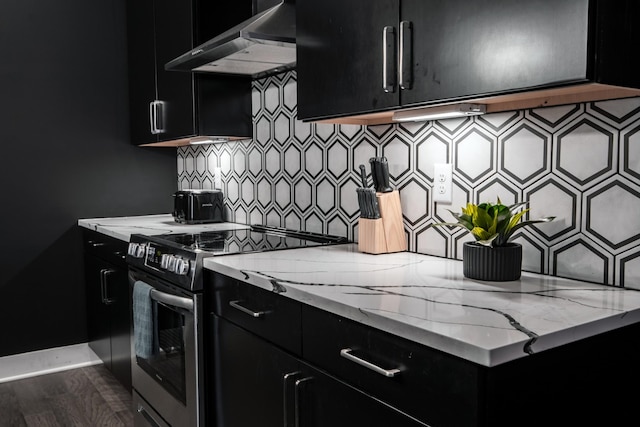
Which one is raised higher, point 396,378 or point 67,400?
point 396,378

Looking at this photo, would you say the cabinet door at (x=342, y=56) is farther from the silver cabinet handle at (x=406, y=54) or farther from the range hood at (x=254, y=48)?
the range hood at (x=254, y=48)

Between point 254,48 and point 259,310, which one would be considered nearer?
point 259,310

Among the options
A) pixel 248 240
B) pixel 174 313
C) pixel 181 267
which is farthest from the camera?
pixel 248 240

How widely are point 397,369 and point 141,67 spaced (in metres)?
2.78

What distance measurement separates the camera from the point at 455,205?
6.10ft

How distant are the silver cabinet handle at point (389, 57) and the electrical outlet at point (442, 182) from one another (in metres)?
0.44

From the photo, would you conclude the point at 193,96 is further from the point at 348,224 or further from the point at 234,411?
the point at 234,411

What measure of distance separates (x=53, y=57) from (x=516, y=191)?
285 cm

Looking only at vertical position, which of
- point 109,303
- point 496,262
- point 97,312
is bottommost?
point 97,312

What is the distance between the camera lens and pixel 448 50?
1.37 meters

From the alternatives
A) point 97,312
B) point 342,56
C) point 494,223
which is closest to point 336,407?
point 494,223

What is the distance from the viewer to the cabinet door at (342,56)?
157 cm

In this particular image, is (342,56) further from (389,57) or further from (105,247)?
(105,247)

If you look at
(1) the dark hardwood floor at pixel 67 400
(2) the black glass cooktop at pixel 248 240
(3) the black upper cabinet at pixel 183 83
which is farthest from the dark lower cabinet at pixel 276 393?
(3) the black upper cabinet at pixel 183 83
